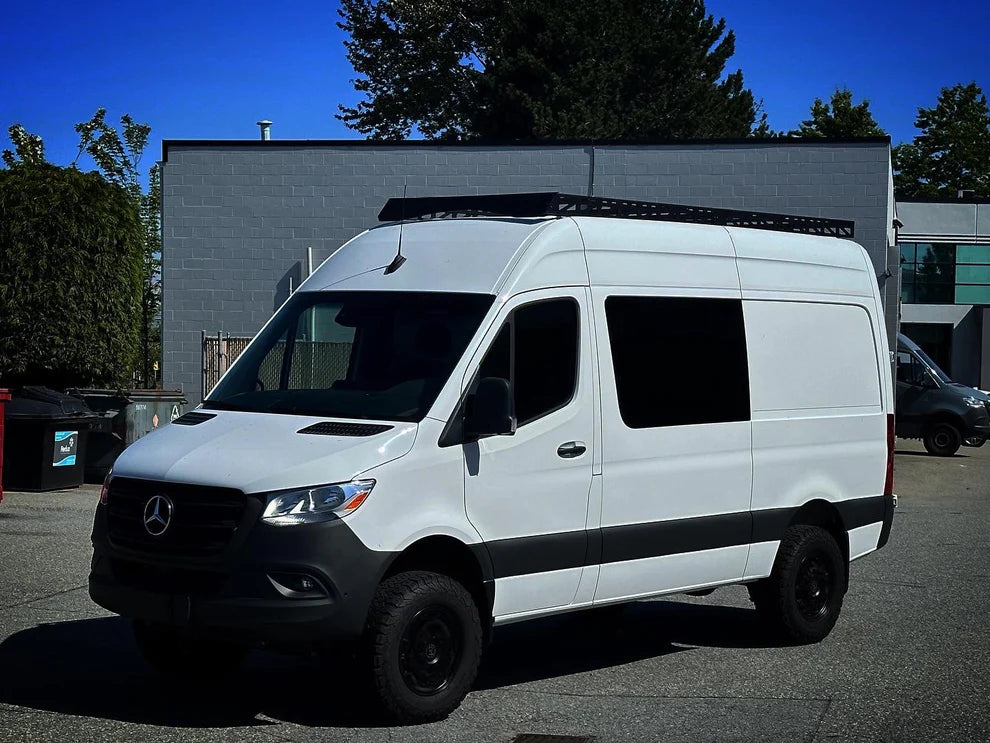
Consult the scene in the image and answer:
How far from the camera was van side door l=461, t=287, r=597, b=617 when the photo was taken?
23.9ft

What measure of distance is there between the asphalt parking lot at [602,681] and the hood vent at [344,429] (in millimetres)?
1358

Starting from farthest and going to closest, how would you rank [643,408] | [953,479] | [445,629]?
[953,479]
[643,408]
[445,629]

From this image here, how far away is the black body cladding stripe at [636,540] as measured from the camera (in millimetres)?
7426

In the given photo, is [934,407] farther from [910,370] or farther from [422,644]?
[422,644]

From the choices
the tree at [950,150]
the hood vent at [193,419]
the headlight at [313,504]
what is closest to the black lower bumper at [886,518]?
the headlight at [313,504]

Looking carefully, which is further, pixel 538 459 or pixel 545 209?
pixel 545 209

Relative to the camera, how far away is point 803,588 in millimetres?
9344

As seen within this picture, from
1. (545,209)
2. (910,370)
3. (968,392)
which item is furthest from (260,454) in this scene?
(968,392)

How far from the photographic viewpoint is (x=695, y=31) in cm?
5238

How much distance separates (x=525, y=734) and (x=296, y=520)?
1.50 m

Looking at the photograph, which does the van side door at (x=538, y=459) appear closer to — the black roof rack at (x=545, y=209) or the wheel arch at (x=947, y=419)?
the black roof rack at (x=545, y=209)

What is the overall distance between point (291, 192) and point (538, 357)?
18.1 m

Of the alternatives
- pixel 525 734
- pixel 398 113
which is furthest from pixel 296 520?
pixel 398 113

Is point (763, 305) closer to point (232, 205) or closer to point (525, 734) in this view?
point (525, 734)
